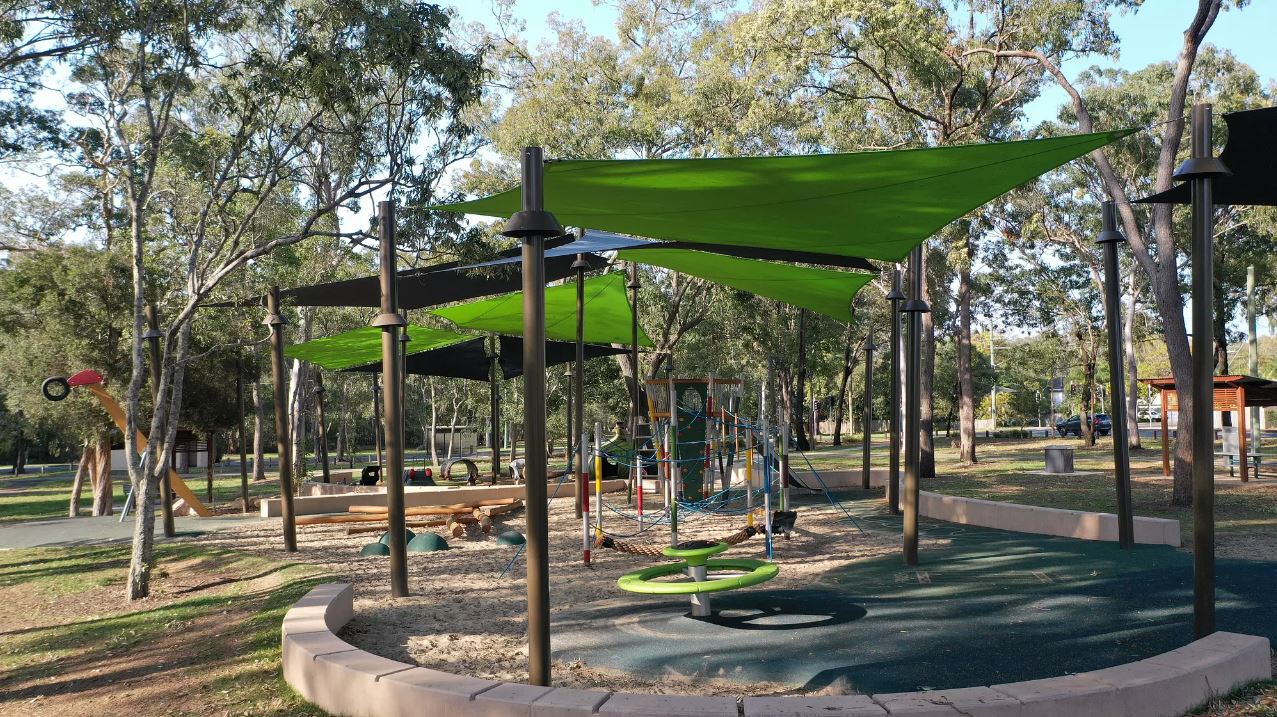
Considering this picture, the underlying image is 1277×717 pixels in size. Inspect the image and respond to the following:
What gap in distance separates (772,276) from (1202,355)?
5794 mm

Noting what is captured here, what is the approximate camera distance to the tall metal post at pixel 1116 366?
7.15m

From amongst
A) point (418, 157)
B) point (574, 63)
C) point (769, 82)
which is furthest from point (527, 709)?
point (574, 63)

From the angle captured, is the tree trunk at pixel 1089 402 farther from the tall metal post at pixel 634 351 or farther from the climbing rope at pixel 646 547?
the climbing rope at pixel 646 547

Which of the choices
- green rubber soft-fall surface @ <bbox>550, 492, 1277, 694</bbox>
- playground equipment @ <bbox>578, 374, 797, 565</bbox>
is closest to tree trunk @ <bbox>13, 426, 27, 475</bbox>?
playground equipment @ <bbox>578, 374, 797, 565</bbox>

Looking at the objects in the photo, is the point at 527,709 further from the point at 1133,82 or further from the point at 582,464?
the point at 1133,82

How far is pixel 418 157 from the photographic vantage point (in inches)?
324

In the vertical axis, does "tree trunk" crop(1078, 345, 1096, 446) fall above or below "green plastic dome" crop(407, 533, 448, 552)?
above

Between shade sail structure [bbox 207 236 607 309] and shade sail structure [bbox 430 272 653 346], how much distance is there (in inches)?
40.2

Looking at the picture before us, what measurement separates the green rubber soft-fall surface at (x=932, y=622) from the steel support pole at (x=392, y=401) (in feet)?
4.62

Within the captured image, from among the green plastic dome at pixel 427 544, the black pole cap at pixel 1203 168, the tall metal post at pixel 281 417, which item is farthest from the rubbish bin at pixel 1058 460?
the tall metal post at pixel 281 417

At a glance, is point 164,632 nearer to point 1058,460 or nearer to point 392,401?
point 392,401

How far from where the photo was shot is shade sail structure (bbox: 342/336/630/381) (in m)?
16.4

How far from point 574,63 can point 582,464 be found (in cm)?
1473

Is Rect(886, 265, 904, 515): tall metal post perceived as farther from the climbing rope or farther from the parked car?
the parked car
